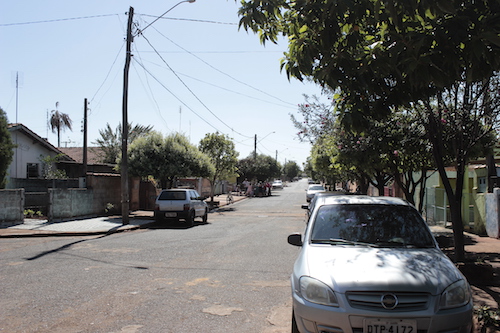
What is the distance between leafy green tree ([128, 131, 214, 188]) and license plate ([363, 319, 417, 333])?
19.9m

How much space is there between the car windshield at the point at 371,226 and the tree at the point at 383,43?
1197 millimetres

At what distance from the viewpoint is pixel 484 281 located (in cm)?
699

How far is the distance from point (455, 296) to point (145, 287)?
4657mm

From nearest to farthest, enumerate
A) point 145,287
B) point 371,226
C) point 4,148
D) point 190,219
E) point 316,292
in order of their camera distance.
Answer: point 316,292 < point 371,226 < point 145,287 < point 4,148 < point 190,219

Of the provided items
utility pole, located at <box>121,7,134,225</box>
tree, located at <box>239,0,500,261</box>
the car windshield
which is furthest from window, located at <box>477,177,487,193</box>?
utility pole, located at <box>121,7,134,225</box>

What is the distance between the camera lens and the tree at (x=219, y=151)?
3438cm

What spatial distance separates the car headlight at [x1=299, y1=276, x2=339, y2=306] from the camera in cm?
397

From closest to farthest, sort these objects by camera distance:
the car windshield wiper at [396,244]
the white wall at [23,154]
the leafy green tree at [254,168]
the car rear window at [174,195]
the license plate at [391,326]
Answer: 1. the license plate at [391,326]
2. the car windshield wiper at [396,244]
3. the car rear window at [174,195]
4. the white wall at [23,154]
5. the leafy green tree at [254,168]

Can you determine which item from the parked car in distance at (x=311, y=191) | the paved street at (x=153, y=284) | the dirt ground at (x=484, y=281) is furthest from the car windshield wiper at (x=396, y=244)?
the parked car in distance at (x=311, y=191)

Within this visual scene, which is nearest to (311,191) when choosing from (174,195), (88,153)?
(174,195)

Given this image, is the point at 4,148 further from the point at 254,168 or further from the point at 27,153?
the point at 254,168

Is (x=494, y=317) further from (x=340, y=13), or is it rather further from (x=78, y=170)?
(x=78, y=170)

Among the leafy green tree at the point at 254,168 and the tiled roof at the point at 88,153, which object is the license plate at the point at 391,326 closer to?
the tiled roof at the point at 88,153

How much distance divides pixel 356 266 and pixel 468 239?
10.6m
